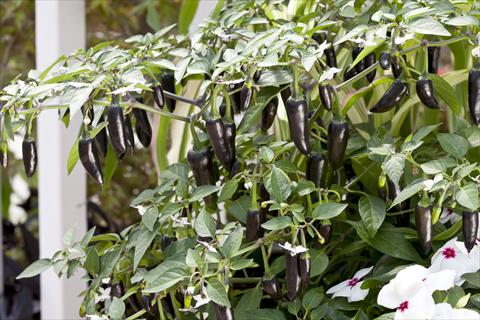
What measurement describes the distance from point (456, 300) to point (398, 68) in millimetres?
292

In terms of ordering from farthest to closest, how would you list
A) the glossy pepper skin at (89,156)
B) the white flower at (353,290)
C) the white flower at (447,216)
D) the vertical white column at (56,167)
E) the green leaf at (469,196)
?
the vertical white column at (56,167) → the white flower at (447,216) → the white flower at (353,290) → the glossy pepper skin at (89,156) → the green leaf at (469,196)

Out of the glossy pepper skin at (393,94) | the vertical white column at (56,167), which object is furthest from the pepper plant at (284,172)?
the vertical white column at (56,167)

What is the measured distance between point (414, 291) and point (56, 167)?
91cm

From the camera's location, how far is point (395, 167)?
3.26ft

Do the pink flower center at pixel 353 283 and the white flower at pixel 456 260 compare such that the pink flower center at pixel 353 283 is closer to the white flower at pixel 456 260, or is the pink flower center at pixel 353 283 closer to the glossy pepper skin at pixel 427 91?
the white flower at pixel 456 260

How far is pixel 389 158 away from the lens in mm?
1017

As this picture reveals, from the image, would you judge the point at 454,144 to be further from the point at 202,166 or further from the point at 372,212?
the point at 202,166

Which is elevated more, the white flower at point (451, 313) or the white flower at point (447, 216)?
the white flower at point (451, 313)

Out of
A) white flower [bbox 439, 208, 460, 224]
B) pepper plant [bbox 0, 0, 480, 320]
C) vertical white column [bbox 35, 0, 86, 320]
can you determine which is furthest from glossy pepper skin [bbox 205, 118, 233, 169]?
vertical white column [bbox 35, 0, 86, 320]

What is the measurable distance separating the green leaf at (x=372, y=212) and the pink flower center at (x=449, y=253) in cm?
10

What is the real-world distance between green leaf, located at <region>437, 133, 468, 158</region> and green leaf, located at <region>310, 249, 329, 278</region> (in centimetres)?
22

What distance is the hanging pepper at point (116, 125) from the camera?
987 mm

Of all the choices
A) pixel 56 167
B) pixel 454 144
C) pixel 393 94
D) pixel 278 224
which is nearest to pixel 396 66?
pixel 393 94

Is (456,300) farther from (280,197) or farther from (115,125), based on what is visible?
(115,125)
